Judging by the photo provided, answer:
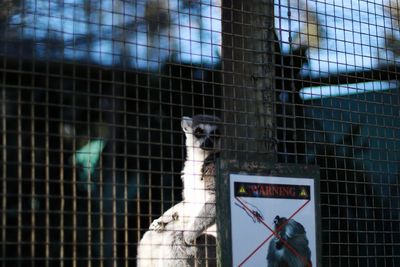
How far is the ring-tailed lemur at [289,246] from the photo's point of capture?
14.8ft

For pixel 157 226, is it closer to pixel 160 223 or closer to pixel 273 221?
pixel 160 223

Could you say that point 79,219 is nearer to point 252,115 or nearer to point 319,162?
point 252,115

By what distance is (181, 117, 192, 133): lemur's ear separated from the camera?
4250 millimetres

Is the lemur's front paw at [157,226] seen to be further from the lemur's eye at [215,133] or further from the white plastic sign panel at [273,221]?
the lemur's eye at [215,133]

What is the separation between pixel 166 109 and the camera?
4184 millimetres

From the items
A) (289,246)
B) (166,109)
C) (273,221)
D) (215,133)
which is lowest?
(289,246)

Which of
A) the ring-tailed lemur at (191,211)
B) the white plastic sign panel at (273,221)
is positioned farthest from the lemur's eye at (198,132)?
the white plastic sign panel at (273,221)

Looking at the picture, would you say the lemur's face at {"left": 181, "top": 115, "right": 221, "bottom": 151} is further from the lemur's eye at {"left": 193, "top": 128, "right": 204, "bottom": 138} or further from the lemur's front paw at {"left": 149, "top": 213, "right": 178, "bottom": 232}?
the lemur's front paw at {"left": 149, "top": 213, "right": 178, "bottom": 232}

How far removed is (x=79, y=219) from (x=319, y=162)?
1743 mm

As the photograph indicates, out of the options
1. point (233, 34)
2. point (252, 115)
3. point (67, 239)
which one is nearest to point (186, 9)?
point (233, 34)

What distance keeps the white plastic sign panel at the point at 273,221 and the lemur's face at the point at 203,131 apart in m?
0.22

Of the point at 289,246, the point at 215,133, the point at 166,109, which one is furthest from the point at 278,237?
the point at 166,109

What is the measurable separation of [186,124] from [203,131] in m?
0.13

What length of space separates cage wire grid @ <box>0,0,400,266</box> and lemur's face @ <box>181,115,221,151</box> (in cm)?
4
